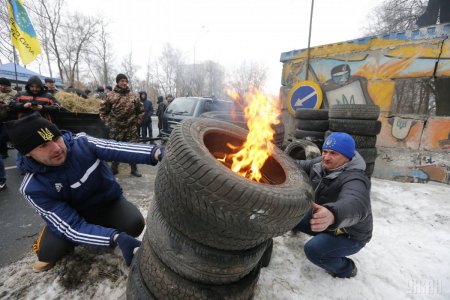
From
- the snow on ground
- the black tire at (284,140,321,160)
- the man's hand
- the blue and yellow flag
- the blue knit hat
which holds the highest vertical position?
the blue and yellow flag

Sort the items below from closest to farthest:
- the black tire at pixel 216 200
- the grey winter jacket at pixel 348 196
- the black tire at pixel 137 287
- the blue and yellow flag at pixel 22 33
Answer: the black tire at pixel 216 200
the black tire at pixel 137 287
the grey winter jacket at pixel 348 196
the blue and yellow flag at pixel 22 33

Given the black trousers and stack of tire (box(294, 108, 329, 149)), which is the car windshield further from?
the black trousers

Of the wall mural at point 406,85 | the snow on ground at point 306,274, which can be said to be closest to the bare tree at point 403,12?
the wall mural at point 406,85

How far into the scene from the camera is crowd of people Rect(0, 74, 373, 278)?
1.76 meters

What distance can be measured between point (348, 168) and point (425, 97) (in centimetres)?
499

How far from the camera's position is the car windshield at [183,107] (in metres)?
7.21

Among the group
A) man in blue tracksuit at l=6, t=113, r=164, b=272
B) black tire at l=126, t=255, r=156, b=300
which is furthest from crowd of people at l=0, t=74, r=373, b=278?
black tire at l=126, t=255, r=156, b=300

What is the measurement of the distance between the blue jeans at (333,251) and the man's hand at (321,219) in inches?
29.4

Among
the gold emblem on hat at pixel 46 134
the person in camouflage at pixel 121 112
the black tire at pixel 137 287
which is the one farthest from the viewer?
the person in camouflage at pixel 121 112

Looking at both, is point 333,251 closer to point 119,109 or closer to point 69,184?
point 69,184

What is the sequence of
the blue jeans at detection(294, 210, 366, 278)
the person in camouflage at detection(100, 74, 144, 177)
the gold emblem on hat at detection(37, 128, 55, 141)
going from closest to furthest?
the gold emblem on hat at detection(37, 128, 55, 141), the blue jeans at detection(294, 210, 366, 278), the person in camouflage at detection(100, 74, 144, 177)

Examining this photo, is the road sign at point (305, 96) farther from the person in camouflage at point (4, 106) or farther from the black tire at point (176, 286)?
the person in camouflage at point (4, 106)

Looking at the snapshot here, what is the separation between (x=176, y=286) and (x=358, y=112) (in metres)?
4.21

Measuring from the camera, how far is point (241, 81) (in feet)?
144
